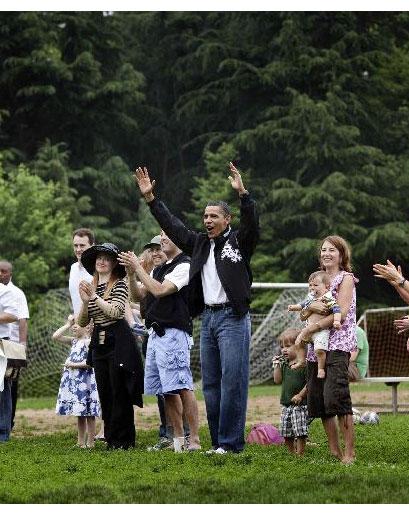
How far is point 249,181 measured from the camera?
39125 mm

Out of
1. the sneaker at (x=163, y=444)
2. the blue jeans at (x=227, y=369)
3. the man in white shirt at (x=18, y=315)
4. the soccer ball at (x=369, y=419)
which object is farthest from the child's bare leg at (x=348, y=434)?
the soccer ball at (x=369, y=419)

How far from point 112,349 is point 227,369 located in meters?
1.47

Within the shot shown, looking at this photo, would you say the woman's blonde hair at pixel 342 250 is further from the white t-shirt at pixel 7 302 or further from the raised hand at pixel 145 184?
the white t-shirt at pixel 7 302

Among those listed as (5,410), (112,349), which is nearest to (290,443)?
(112,349)

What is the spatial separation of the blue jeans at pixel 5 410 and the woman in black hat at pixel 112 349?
1.68 metres

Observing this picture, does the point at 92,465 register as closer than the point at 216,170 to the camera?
Yes

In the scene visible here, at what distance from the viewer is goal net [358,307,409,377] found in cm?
2825

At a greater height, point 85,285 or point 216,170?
point 216,170

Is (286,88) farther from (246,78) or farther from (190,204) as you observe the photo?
(190,204)

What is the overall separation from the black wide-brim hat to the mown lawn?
160 cm

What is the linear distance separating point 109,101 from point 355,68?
25.9 ft

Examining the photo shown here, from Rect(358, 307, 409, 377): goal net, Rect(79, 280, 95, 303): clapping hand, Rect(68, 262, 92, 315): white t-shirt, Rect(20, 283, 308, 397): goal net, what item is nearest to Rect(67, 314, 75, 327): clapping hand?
Rect(68, 262, 92, 315): white t-shirt

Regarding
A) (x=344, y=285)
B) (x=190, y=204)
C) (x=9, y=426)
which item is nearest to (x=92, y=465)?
(x=344, y=285)

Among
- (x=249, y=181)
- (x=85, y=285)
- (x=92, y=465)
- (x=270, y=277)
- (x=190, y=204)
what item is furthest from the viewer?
(x=190, y=204)
